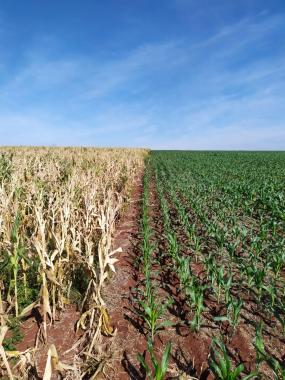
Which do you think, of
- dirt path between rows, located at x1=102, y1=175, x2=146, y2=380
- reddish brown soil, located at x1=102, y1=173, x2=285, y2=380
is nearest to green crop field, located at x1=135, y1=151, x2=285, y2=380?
reddish brown soil, located at x1=102, y1=173, x2=285, y2=380

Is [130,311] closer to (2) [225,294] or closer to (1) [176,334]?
(1) [176,334]

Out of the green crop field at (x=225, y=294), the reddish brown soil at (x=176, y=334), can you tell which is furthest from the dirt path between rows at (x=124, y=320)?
the green crop field at (x=225, y=294)

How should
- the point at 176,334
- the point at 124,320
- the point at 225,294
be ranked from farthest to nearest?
the point at 225,294 → the point at 124,320 → the point at 176,334

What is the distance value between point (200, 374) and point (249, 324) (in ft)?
3.81

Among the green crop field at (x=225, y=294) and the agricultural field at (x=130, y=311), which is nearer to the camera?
the agricultural field at (x=130, y=311)

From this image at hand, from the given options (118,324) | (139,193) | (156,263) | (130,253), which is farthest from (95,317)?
(139,193)

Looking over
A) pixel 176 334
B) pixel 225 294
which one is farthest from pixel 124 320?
pixel 225 294

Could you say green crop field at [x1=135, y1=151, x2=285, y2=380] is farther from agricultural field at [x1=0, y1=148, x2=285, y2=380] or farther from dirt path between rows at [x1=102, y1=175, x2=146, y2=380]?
dirt path between rows at [x1=102, y1=175, x2=146, y2=380]

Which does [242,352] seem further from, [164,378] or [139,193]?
[139,193]

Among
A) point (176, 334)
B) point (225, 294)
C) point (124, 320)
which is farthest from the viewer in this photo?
point (225, 294)

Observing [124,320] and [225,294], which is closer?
[124,320]

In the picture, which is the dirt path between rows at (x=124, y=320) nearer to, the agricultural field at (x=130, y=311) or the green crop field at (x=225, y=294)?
the agricultural field at (x=130, y=311)

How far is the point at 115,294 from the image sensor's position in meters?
4.73

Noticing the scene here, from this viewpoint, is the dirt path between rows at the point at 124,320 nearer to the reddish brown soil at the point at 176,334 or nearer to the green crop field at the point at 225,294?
the reddish brown soil at the point at 176,334
